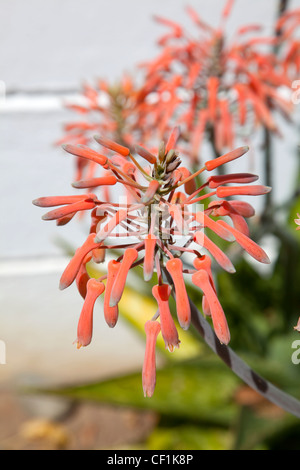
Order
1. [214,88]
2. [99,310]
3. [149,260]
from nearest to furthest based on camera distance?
[149,260], [214,88], [99,310]

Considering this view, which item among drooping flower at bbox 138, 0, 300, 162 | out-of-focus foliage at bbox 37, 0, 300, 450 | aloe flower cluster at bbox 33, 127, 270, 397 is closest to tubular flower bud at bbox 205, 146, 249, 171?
aloe flower cluster at bbox 33, 127, 270, 397

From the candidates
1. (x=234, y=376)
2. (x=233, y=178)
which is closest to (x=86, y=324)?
(x=233, y=178)

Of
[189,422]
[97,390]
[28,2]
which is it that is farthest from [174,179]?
[28,2]

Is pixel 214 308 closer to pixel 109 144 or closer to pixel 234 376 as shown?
pixel 109 144

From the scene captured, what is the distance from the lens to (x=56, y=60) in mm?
1274

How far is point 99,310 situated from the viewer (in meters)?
1.68

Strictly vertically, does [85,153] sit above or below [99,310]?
above

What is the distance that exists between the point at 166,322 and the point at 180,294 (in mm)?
23

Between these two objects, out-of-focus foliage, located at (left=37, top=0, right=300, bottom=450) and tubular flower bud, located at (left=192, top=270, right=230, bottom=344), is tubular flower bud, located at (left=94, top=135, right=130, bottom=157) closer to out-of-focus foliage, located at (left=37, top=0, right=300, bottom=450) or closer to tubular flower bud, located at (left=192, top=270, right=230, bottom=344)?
tubular flower bud, located at (left=192, top=270, right=230, bottom=344)

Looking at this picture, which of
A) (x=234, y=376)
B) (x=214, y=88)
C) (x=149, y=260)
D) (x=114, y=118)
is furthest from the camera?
(x=234, y=376)

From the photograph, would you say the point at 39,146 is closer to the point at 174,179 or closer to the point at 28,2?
the point at 28,2

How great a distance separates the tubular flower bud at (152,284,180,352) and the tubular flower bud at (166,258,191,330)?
1 cm

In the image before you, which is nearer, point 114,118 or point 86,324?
point 86,324

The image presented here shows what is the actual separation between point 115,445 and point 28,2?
115 centimetres
